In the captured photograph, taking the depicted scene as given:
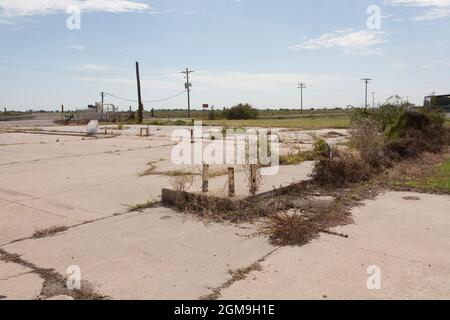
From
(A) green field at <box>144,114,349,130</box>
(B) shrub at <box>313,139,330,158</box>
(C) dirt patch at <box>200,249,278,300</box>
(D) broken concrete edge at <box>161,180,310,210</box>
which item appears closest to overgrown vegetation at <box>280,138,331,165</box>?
(B) shrub at <box>313,139,330,158</box>

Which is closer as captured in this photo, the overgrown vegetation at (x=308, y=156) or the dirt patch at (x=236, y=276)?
the dirt patch at (x=236, y=276)

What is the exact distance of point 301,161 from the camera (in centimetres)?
930

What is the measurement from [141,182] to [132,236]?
3.07 meters


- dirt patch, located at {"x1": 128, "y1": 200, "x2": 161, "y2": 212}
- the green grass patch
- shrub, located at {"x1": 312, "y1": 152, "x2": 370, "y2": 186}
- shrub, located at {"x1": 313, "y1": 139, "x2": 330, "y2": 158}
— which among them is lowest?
dirt patch, located at {"x1": 128, "y1": 200, "x2": 161, "y2": 212}

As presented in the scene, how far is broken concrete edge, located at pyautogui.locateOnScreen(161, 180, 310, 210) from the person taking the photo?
5285 mm

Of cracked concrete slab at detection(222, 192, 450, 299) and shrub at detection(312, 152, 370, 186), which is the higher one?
shrub at detection(312, 152, 370, 186)

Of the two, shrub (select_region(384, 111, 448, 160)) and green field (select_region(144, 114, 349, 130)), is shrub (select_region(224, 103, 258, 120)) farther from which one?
shrub (select_region(384, 111, 448, 160))

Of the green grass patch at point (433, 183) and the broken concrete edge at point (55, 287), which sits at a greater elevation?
the green grass patch at point (433, 183)

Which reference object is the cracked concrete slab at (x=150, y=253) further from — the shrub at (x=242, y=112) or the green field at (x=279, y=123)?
the shrub at (x=242, y=112)

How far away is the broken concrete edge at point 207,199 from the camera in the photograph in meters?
5.29

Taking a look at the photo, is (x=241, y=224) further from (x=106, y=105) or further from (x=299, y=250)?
(x=106, y=105)

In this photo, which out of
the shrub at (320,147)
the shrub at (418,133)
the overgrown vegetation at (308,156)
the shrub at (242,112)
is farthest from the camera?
the shrub at (242,112)

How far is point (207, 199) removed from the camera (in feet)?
17.7

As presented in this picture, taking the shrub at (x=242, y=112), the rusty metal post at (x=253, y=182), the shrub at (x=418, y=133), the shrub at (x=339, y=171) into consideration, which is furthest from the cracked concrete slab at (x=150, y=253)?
the shrub at (x=242, y=112)
